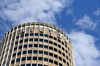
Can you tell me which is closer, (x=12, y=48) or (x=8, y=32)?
(x=12, y=48)

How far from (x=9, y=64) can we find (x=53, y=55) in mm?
21197

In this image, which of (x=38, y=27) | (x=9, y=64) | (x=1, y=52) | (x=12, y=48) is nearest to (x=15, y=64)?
(x=9, y=64)

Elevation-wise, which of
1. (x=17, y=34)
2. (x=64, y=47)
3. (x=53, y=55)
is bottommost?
(x=53, y=55)

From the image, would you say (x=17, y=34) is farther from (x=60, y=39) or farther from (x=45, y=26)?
(x=60, y=39)

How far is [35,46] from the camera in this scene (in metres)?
88.5

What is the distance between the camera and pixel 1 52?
315ft

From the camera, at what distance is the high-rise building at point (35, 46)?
84562mm

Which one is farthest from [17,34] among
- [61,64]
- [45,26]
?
[61,64]

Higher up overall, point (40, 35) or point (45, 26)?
point (45, 26)

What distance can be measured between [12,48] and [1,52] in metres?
9.13

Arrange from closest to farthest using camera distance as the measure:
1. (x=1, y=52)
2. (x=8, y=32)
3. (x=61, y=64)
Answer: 1. (x=61, y=64)
2. (x=1, y=52)
3. (x=8, y=32)

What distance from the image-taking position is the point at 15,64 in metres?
83.4

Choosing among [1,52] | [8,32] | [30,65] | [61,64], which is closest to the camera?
[30,65]

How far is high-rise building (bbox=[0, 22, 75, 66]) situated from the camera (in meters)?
84.6
